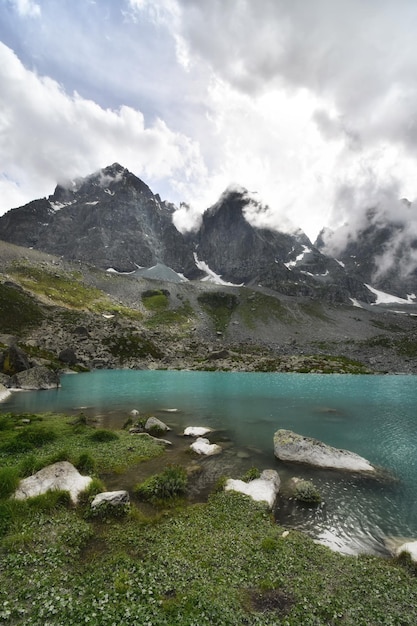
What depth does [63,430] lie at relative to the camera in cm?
3697

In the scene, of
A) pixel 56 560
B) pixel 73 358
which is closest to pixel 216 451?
pixel 56 560

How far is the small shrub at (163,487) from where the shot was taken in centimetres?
2178

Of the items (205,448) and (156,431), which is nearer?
(205,448)

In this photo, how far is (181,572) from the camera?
13.7m

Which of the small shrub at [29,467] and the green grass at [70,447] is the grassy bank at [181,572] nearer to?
the small shrub at [29,467]

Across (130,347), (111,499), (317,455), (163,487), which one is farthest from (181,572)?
(130,347)

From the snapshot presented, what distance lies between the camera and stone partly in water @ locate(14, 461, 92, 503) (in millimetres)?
19484

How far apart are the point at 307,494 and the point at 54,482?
17347 mm

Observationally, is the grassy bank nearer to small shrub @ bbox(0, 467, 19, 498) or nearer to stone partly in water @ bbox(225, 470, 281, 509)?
small shrub @ bbox(0, 467, 19, 498)

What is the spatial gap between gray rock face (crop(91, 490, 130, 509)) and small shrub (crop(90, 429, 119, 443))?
14.7 metres

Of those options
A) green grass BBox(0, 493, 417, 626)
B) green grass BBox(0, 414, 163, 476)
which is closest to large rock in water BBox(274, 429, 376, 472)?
green grass BBox(0, 414, 163, 476)

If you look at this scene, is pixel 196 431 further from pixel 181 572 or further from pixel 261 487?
pixel 181 572

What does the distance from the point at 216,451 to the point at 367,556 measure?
17850 mm

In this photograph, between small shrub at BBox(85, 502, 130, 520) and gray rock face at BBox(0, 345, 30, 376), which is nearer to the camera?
small shrub at BBox(85, 502, 130, 520)
